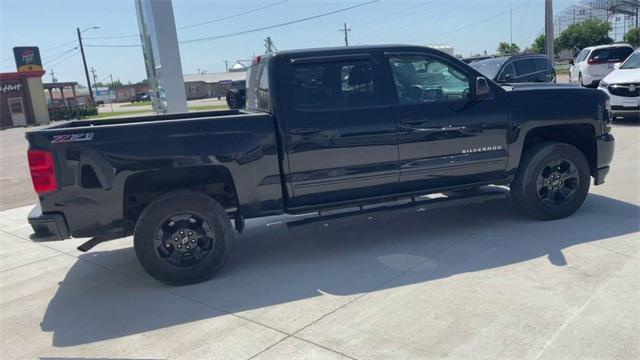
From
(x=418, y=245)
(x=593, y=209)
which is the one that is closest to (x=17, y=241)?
(x=418, y=245)

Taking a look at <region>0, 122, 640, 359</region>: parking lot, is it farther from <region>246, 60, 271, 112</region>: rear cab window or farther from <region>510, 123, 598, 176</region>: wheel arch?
<region>246, 60, 271, 112</region>: rear cab window

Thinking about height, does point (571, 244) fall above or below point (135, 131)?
below

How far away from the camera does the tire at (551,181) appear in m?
5.41

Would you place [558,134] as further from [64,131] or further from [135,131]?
[64,131]

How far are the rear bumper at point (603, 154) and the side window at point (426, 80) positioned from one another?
1.68 m

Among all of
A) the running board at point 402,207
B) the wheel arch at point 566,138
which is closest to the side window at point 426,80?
the wheel arch at point 566,138

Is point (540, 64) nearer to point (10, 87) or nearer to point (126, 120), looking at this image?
point (126, 120)

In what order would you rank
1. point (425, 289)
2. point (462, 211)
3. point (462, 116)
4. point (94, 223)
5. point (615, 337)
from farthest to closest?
point (462, 211)
point (462, 116)
point (94, 223)
point (425, 289)
point (615, 337)

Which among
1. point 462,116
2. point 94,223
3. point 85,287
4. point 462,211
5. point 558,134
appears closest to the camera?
point 94,223

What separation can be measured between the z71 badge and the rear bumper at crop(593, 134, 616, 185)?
16.7ft

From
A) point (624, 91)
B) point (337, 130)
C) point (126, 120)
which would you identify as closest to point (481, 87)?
point (337, 130)

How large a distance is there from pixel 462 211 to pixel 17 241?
5.62m

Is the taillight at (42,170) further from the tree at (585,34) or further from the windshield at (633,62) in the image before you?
the tree at (585,34)

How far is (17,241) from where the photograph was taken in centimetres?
656
